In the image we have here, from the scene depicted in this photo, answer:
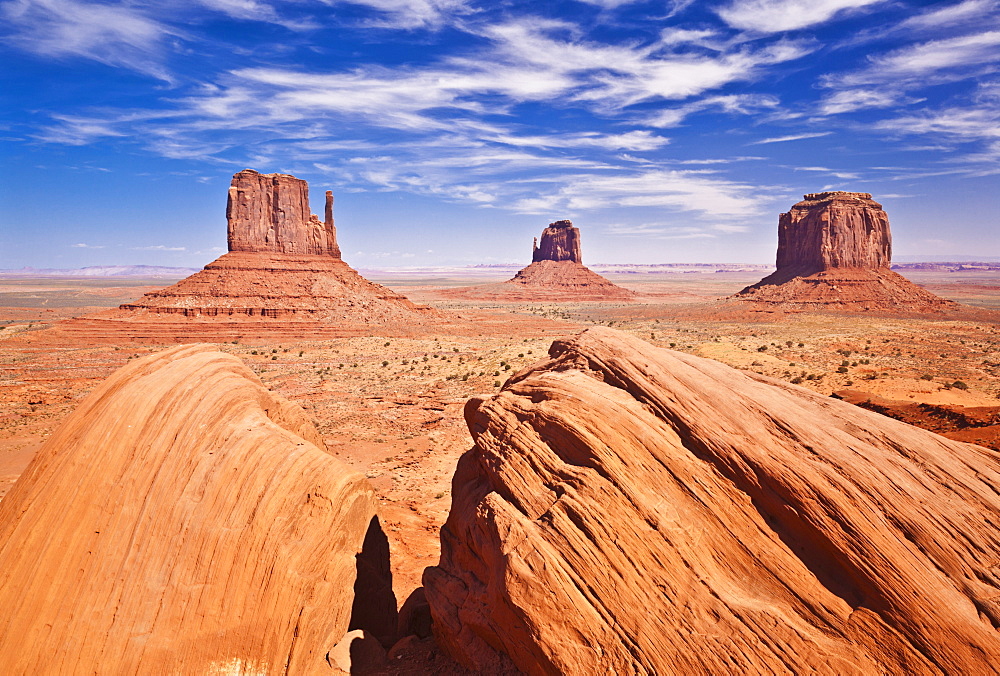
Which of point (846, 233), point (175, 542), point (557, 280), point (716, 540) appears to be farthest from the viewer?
point (557, 280)

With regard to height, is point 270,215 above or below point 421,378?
above

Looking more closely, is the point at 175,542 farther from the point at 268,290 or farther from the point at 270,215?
the point at 270,215

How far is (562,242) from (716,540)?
148 m

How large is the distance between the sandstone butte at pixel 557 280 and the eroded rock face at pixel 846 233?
45.8 m

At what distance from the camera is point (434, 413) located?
24016mm

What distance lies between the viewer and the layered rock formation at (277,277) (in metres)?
60.2

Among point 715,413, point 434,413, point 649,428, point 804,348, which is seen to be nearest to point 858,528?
point 715,413

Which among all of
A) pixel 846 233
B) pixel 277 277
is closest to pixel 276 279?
pixel 277 277

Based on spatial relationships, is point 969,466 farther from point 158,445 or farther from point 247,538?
point 158,445

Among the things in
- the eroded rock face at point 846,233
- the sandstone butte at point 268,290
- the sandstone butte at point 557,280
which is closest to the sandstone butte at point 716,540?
the sandstone butte at point 268,290

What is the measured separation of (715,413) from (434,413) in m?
18.5

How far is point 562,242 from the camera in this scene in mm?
150250

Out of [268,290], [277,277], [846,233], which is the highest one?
[846,233]

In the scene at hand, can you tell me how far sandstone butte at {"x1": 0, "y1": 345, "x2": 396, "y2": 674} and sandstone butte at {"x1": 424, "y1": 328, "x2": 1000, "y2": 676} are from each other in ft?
5.60
